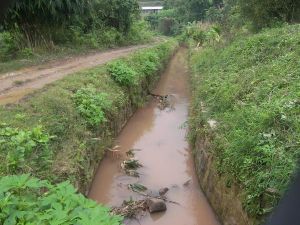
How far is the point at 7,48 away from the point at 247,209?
12743 millimetres

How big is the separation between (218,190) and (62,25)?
1245cm

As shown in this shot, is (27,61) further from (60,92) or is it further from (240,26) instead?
(240,26)

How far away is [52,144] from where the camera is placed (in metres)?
6.49

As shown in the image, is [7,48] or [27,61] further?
[7,48]

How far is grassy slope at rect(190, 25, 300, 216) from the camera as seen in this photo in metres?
4.92

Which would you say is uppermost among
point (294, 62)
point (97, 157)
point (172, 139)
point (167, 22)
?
point (294, 62)

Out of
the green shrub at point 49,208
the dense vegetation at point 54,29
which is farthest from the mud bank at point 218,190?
the dense vegetation at point 54,29

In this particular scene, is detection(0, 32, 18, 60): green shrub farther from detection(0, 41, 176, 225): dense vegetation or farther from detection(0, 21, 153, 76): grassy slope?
→ detection(0, 41, 176, 225): dense vegetation

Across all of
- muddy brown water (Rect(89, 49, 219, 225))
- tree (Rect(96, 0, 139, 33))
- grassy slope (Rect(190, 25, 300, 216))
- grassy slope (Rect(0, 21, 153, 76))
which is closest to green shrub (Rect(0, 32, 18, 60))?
grassy slope (Rect(0, 21, 153, 76))

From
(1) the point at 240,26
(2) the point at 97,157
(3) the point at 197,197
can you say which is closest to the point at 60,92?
(2) the point at 97,157

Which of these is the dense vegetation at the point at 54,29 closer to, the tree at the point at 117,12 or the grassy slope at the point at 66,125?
the tree at the point at 117,12

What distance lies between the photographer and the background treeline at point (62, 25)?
14539mm

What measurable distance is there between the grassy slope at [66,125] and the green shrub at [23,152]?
0.02 meters

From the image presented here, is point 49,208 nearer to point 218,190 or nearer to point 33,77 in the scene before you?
point 218,190
